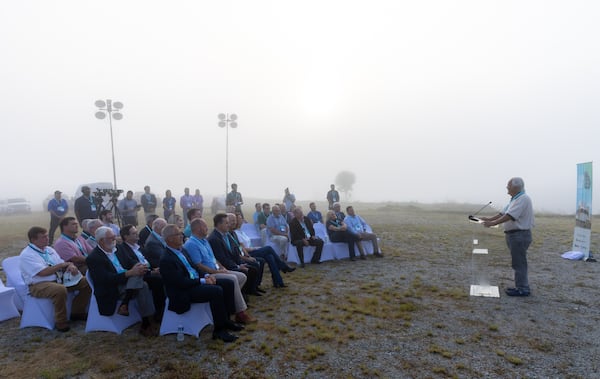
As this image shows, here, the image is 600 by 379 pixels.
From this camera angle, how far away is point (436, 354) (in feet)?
12.5

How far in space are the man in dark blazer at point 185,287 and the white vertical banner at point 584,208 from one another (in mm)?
9457

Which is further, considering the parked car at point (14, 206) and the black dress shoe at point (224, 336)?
the parked car at point (14, 206)

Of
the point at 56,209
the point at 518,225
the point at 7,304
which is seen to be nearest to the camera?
the point at 7,304

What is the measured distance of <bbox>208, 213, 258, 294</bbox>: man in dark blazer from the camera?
5607mm

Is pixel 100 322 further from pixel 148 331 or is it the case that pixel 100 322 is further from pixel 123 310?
pixel 148 331

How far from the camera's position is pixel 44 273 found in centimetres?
459

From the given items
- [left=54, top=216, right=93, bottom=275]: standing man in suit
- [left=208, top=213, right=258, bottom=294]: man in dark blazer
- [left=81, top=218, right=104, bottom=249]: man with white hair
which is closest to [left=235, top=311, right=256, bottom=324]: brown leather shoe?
[left=208, top=213, right=258, bottom=294]: man in dark blazer

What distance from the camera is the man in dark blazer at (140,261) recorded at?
4.89 meters

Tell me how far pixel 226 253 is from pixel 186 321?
1.55 metres

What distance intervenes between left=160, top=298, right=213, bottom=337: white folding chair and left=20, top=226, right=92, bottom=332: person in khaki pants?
1493 mm

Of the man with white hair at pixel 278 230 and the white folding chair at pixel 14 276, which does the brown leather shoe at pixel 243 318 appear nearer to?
the white folding chair at pixel 14 276

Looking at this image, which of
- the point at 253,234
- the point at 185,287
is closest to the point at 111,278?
the point at 185,287

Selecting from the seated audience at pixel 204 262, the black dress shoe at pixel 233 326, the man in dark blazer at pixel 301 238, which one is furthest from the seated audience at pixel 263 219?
the black dress shoe at pixel 233 326

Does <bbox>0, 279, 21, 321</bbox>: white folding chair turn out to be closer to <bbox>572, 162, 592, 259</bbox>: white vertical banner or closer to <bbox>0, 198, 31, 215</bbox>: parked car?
<bbox>572, 162, 592, 259</bbox>: white vertical banner
